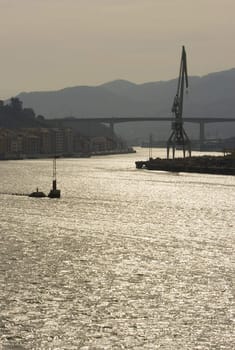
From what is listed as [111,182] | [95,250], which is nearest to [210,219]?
[95,250]

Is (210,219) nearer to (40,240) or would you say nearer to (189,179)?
(40,240)

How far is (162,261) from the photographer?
31.1m

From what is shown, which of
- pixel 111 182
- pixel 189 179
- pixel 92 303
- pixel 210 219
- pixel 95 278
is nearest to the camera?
pixel 92 303

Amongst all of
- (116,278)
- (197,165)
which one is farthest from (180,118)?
(116,278)

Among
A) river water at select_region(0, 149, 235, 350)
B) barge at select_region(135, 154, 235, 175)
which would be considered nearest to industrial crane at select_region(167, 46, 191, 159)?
barge at select_region(135, 154, 235, 175)

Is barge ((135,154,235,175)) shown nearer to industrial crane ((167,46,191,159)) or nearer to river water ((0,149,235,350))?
industrial crane ((167,46,191,159))

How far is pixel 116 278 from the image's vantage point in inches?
1075

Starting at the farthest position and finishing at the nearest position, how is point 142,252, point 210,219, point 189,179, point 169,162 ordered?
1. point 169,162
2. point 189,179
3. point 210,219
4. point 142,252

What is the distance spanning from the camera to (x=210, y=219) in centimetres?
5025

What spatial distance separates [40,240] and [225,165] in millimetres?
76927

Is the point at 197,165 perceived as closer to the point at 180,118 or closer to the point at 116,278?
the point at 180,118

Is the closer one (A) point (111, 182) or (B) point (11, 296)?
(B) point (11, 296)

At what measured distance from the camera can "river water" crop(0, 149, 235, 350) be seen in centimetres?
2002

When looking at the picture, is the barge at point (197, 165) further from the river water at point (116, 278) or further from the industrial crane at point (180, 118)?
the river water at point (116, 278)
